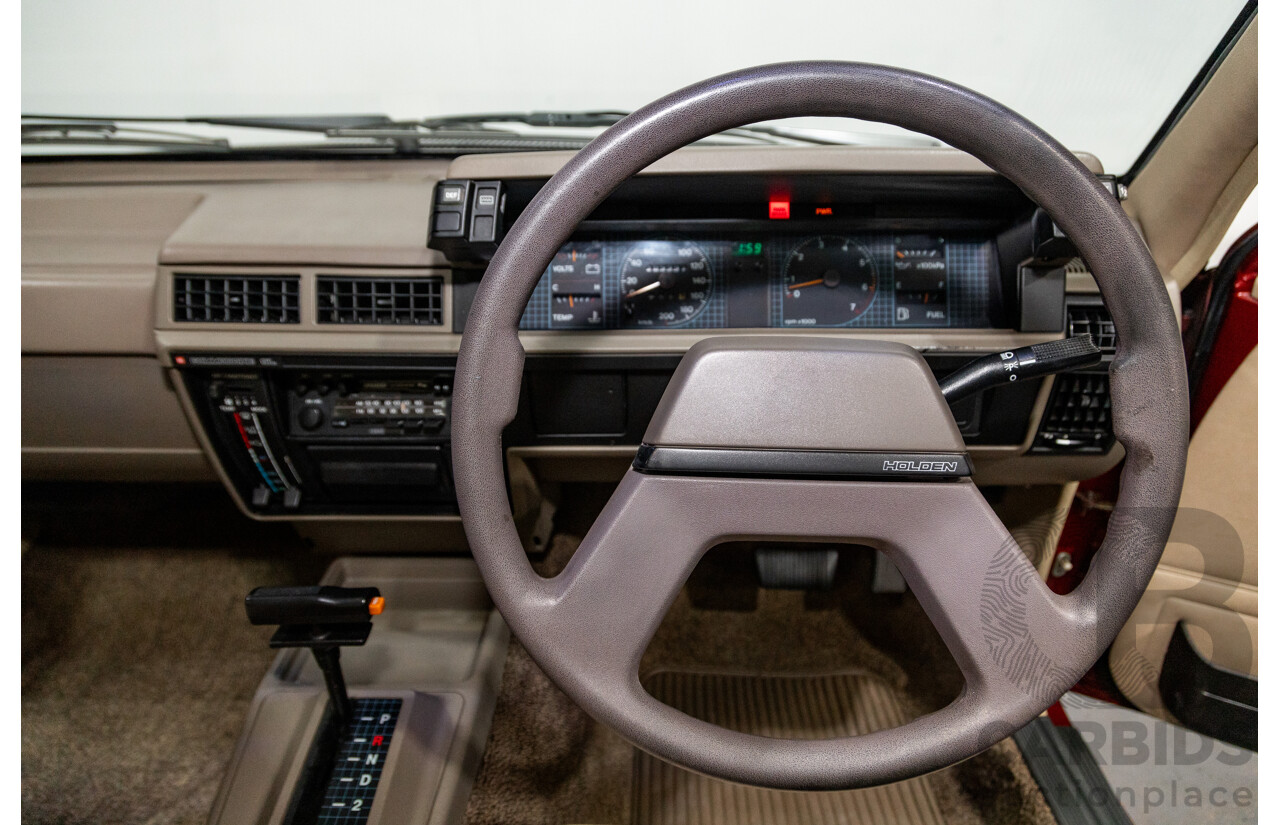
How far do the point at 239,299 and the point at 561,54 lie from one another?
0.65 meters

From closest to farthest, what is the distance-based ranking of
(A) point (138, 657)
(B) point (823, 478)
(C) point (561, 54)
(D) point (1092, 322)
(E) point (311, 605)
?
1. (B) point (823, 478)
2. (E) point (311, 605)
3. (D) point (1092, 322)
4. (C) point (561, 54)
5. (A) point (138, 657)

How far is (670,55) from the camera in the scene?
101cm

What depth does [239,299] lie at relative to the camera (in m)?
0.93

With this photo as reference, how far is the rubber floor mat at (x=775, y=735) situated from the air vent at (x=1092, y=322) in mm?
755

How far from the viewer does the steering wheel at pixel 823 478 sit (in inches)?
22.0

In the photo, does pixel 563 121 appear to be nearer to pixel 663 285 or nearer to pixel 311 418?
pixel 663 285

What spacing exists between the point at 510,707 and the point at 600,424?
0.61 meters

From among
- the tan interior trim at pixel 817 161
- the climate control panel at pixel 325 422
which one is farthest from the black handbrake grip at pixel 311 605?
the tan interior trim at pixel 817 161

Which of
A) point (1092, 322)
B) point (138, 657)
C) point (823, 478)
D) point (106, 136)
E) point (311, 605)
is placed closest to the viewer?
point (823, 478)

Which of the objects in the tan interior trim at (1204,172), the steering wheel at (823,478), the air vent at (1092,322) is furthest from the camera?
the air vent at (1092,322)

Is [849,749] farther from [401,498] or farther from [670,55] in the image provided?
[670,55]

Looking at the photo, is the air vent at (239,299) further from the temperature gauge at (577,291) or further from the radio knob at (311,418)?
the temperature gauge at (577,291)

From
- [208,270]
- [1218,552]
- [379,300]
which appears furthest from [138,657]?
[1218,552]

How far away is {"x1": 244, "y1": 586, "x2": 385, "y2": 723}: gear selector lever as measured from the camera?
793mm
